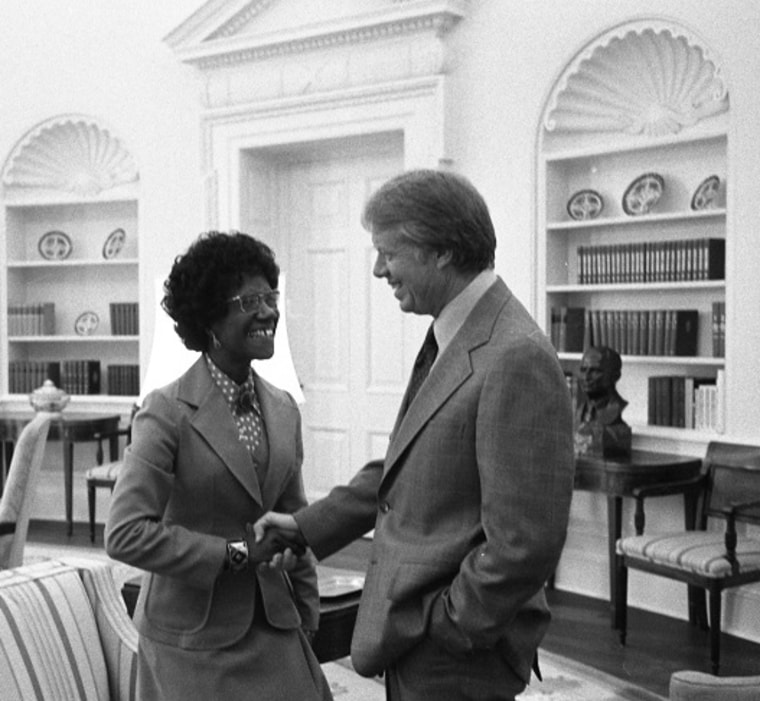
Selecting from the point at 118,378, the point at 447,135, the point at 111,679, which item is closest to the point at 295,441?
the point at 111,679

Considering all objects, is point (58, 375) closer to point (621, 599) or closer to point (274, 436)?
point (621, 599)

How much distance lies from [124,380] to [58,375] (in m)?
0.53

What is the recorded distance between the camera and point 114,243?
318 inches

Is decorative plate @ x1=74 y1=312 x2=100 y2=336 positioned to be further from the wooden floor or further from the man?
the man

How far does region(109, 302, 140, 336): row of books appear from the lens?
779cm

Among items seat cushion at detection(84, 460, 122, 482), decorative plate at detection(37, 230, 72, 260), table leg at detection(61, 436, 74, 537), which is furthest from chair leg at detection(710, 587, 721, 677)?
decorative plate at detection(37, 230, 72, 260)

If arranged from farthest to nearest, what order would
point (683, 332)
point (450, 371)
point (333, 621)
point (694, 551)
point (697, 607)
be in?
point (683, 332) < point (697, 607) < point (694, 551) < point (333, 621) < point (450, 371)

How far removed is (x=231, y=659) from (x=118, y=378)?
5.89 metres

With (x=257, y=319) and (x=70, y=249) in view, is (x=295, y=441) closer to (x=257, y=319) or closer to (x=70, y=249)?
(x=257, y=319)

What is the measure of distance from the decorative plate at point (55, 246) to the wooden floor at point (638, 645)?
4.31 metres

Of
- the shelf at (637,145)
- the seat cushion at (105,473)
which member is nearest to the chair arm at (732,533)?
the shelf at (637,145)

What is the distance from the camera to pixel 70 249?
27.1ft

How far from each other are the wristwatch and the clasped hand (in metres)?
0.02

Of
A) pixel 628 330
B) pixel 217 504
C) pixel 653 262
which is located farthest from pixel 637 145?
pixel 217 504
